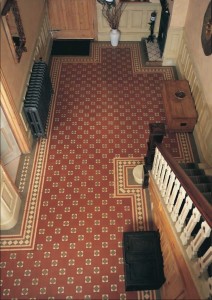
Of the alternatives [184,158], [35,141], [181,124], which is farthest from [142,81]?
[35,141]

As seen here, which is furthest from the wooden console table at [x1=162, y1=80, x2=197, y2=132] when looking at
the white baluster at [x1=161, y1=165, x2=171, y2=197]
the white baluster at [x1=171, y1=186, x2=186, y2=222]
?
the white baluster at [x1=171, y1=186, x2=186, y2=222]

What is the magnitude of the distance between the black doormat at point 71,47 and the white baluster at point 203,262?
20.3ft

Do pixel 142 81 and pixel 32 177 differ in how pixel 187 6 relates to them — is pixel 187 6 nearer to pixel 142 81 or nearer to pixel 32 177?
pixel 142 81

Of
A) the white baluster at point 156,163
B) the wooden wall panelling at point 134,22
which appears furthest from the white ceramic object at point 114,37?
the white baluster at point 156,163

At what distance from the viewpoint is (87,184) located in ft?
17.2

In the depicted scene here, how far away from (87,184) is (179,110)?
2.37 meters

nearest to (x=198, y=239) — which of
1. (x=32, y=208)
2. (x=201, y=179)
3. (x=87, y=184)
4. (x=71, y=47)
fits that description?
(x=201, y=179)

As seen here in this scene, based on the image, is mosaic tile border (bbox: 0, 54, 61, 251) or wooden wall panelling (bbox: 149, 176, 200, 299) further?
mosaic tile border (bbox: 0, 54, 61, 251)

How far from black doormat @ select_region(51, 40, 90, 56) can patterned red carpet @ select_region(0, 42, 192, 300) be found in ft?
0.86

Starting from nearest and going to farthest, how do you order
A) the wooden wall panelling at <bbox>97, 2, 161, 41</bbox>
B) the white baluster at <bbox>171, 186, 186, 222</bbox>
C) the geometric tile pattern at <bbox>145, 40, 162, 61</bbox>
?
the white baluster at <bbox>171, 186, 186, 222</bbox> → the wooden wall panelling at <bbox>97, 2, 161, 41</bbox> → the geometric tile pattern at <bbox>145, 40, 162, 61</bbox>

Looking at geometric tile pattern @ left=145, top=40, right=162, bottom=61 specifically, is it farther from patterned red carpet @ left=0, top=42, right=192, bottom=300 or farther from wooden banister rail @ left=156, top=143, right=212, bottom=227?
wooden banister rail @ left=156, top=143, right=212, bottom=227

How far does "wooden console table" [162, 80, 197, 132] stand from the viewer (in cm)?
557

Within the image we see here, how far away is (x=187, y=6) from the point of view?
5.98 m

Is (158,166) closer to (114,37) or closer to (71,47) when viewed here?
(114,37)
